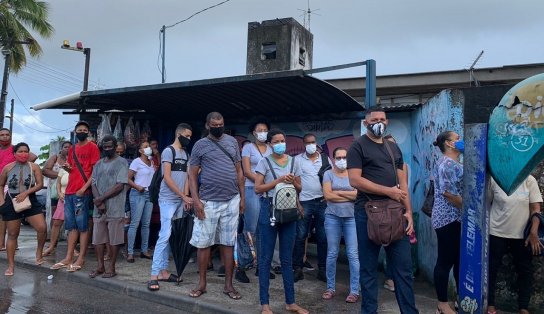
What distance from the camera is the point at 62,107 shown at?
358 inches

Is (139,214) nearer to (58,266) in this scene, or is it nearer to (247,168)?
(58,266)

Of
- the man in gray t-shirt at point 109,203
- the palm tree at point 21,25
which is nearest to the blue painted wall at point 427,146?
the man in gray t-shirt at point 109,203

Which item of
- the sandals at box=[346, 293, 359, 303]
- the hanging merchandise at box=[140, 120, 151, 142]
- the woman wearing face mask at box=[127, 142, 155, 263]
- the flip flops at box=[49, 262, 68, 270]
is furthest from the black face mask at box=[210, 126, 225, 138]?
the hanging merchandise at box=[140, 120, 151, 142]

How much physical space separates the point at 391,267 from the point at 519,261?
172 centimetres

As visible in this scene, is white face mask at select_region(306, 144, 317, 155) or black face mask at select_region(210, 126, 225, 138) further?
white face mask at select_region(306, 144, 317, 155)

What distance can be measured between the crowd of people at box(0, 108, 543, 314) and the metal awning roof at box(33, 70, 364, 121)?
0.77 meters

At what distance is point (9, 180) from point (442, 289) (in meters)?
5.87

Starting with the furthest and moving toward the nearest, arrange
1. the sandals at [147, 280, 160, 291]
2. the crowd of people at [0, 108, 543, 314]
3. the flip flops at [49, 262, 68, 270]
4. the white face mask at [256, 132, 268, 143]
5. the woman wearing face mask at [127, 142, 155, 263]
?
the woman wearing face mask at [127, 142, 155, 263] → the flip flops at [49, 262, 68, 270] → the white face mask at [256, 132, 268, 143] → the sandals at [147, 280, 160, 291] → the crowd of people at [0, 108, 543, 314]

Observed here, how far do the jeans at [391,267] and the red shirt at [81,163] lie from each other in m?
4.38

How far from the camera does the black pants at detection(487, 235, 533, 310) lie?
16.1 ft

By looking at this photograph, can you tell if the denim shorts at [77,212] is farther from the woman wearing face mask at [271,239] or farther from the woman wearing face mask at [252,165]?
the woman wearing face mask at [271,239]

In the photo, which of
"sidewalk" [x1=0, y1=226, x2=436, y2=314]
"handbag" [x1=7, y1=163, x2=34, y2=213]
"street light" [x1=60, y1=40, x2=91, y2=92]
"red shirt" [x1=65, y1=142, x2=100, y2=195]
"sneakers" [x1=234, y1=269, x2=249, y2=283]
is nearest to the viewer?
"sidewalk" [x1=0, y1=226, x2=436, y2=314]

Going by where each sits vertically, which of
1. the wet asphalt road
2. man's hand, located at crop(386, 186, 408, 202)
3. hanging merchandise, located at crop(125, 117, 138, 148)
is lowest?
the wet asphalt road

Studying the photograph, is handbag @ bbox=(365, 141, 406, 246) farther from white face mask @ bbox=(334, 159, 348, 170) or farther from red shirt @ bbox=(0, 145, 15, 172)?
red shirt @ bbox=(0, 145, 15, 172)
